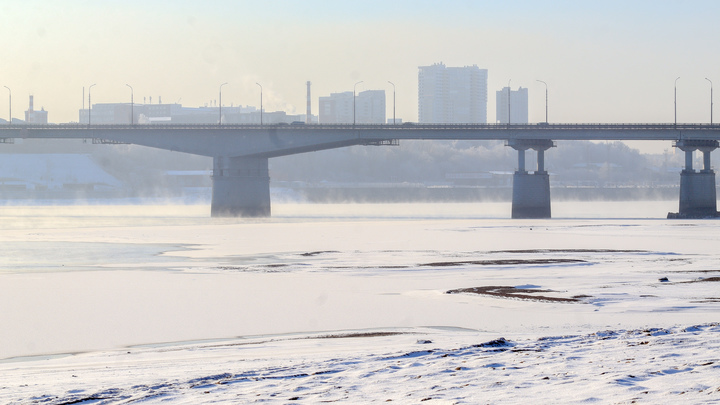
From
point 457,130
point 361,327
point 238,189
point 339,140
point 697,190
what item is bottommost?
point 361,327

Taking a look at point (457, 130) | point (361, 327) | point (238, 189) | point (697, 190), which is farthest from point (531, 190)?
point (361, 327)

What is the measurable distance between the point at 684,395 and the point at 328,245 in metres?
34.4

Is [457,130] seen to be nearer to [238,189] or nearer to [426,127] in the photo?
[426,127]

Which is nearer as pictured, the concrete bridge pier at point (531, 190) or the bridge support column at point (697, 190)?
the bridge support column at point (697, 190)

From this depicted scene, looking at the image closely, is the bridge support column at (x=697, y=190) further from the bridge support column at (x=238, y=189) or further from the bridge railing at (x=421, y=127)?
the bridge support column at (x=238, y=189)

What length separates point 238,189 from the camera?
99.2 meters

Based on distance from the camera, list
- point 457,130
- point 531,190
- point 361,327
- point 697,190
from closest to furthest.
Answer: point 361,327, point 697,190, point 457,130, point 531,190

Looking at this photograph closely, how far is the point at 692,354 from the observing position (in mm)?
13180

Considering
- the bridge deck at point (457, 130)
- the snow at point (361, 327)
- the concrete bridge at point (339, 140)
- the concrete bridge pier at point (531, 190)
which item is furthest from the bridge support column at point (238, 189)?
the snow at point (361, 327)

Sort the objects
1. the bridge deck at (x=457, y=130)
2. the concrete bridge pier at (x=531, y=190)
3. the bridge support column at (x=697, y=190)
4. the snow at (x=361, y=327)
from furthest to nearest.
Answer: the concrete bridge pier at (x=531, y=190) → the bridge deck at (x=457, y=130) → the bridge support column at (x=697, y=190) → the snow at (x=361, y=327)

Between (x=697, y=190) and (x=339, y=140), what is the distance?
36.0m

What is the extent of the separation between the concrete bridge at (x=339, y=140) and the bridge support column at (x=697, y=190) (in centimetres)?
10

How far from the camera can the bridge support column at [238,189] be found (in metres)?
98.8

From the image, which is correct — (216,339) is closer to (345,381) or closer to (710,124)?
(345,381)
